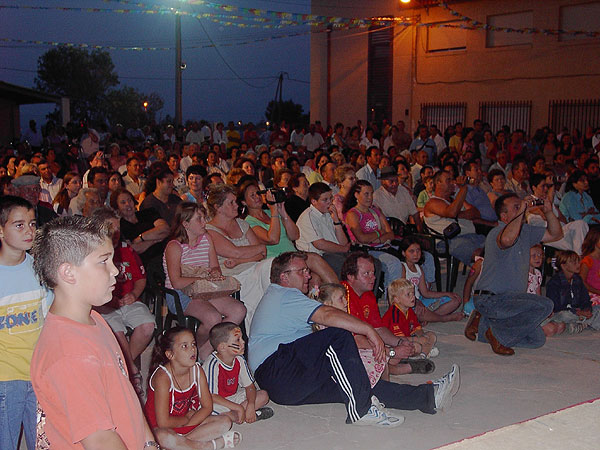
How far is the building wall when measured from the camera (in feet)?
56.2

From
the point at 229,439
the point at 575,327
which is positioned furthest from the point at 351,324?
the point at 575,327

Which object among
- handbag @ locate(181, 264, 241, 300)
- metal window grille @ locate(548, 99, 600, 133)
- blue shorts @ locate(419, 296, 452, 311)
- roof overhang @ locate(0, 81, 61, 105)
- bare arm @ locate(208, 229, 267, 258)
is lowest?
blue shorts @ locate(419, 296, 452, 311)

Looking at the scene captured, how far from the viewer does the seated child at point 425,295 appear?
21.8 feet

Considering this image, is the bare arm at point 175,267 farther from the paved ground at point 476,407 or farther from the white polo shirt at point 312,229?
the white polo shirt at point 312,229

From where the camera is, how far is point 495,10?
18.3 meters

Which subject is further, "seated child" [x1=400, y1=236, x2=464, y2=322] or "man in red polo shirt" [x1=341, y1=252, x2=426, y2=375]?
"seated child" [x1=400, y1=236, x2=464, y2=322]

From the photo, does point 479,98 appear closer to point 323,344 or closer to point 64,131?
point 64,131

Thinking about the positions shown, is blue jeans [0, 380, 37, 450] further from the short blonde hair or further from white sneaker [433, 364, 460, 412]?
the short blonde hair

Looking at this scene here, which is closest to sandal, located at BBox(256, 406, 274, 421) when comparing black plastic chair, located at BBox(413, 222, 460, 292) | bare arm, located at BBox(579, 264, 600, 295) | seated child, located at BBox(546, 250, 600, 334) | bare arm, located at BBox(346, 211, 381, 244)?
bare arm, located at BBox(346, 211, 381, 244)

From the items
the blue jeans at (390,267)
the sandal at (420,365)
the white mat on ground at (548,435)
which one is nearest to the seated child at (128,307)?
the sandal at (420,365)

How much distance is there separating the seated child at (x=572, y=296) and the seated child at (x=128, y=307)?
368 cm

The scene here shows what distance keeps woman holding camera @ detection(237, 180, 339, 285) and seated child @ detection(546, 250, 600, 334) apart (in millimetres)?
2121

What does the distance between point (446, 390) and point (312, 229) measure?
2623mm

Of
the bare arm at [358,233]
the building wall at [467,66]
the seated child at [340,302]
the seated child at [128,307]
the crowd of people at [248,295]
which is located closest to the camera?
the crowd of people at [248,295]
